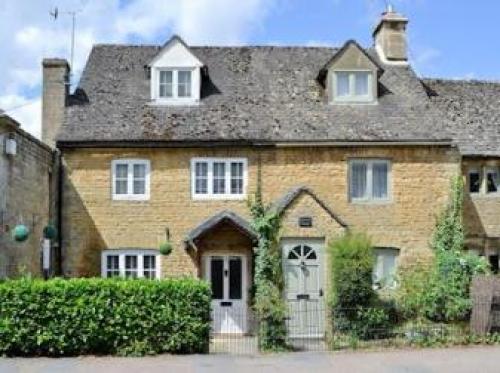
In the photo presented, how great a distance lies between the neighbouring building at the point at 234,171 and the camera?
1029 inches

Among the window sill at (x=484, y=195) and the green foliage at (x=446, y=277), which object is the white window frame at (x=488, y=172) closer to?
the window sill at (x=484, y=195)

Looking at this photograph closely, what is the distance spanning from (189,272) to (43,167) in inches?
231

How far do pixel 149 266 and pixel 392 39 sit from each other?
43.8 ft

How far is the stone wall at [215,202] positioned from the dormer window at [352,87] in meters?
2.43

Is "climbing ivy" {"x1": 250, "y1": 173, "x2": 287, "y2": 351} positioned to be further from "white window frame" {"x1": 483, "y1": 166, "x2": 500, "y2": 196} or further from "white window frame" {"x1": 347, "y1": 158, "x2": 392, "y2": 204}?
"white window frame" {"x1": 483, "y1": 166, "x2": 500, "y2": 196}

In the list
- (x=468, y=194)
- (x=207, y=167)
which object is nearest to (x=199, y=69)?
(x=207, y=167)

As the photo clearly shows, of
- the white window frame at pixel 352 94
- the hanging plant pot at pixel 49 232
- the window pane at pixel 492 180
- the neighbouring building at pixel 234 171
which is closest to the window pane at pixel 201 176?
the neighbouring building at pixel 234 171

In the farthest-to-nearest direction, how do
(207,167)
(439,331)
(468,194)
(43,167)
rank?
(468,194) → (207,167) → (43,167) → (439,331)

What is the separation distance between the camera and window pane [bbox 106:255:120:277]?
26.2 metres

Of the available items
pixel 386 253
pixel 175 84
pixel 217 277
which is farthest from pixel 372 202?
pixel 175 84

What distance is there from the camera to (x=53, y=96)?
1072 inches

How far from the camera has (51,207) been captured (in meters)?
25.9

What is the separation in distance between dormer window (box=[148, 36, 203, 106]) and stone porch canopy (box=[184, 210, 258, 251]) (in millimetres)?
4685

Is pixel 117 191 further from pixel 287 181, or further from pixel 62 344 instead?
pixel 62 344
